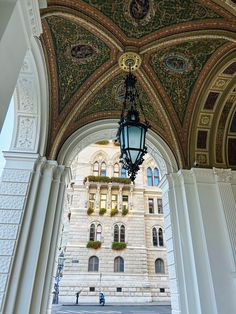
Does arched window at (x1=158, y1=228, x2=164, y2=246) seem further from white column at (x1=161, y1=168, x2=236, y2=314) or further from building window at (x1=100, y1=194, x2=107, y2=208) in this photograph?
white column at (x1=161, y1=168, x2=236, y2=314)

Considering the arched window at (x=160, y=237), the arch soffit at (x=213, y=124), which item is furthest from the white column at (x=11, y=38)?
the arched window at (x=160, y=237)

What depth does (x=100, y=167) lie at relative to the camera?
23719 millimetres

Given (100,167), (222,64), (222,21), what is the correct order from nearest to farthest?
(222,21) < (222,64) < (100,167)

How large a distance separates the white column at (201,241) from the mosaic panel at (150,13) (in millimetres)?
3657

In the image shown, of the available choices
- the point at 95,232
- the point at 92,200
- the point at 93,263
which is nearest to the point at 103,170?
the point at 92,200

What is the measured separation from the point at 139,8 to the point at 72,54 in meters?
1.83

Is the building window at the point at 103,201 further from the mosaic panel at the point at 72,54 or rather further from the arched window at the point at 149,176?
the mosaic panel at the point at 72,54

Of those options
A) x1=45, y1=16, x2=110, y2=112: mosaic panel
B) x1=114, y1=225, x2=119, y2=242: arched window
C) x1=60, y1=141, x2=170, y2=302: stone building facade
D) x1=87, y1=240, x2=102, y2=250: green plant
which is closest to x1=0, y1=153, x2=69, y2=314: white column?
x1=45, y1=16, x2=110, y2=112: mosaic panel

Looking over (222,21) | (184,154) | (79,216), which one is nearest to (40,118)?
(184,154)

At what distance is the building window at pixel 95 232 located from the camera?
2084 centimetres

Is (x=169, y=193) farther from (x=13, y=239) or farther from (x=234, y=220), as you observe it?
(x=13, y=239)

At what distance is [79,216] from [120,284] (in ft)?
21.0

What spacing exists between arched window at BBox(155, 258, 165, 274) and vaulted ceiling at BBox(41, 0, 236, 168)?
16497mm

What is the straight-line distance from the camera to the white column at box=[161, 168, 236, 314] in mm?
5334
